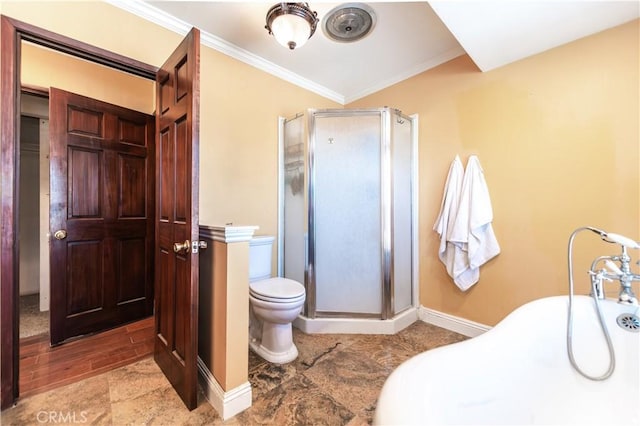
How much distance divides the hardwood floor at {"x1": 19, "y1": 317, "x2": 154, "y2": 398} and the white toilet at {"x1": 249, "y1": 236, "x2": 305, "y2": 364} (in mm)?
826

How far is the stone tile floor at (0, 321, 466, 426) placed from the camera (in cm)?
129

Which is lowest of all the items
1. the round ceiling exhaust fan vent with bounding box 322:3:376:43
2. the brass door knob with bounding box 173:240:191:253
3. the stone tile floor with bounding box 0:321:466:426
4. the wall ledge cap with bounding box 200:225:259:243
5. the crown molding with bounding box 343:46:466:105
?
the stone tile floor with bounding box 0:321:466:426

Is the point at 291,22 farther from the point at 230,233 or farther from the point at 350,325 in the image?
the point at 350,325

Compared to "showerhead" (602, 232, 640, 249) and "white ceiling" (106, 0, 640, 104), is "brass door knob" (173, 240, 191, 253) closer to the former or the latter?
"white ceiling" (106, 0, 640, 104)

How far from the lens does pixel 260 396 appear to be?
1460mm

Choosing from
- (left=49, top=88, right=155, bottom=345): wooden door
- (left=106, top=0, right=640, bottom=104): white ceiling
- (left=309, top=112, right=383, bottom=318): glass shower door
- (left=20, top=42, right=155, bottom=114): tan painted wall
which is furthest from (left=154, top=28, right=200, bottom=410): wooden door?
(left=309, top=112, right=383, bottom=318): glass shower door

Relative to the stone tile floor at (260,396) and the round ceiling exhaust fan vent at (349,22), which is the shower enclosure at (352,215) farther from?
the round ceiling exhaust fan vent at (349,22)

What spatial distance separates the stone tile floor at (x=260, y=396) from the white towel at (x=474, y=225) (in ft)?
2.81

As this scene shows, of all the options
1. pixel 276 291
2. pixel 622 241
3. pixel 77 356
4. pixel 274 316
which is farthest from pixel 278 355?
pixel 622 241

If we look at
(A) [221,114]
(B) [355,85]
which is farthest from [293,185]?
(B) [355,85]

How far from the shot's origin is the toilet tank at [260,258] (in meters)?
2.12

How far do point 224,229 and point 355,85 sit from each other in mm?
2420

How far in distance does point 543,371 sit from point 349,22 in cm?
240

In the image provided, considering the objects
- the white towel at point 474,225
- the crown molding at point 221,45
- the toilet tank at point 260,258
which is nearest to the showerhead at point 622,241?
the white towel at point 474,225
